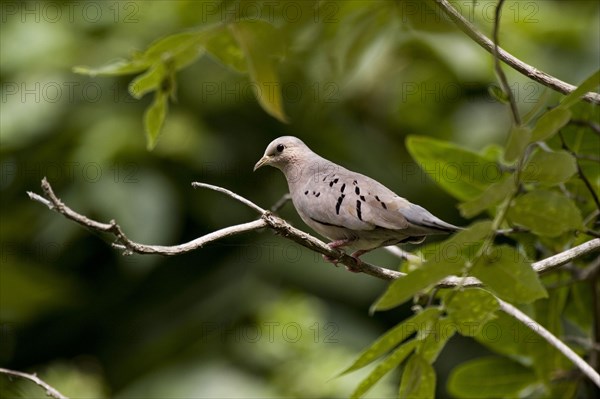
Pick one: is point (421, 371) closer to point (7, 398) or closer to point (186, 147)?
point (7, 398)

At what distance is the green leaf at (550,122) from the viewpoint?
1.33m

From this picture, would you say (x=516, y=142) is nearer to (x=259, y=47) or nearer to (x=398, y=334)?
(x=398, y=334)

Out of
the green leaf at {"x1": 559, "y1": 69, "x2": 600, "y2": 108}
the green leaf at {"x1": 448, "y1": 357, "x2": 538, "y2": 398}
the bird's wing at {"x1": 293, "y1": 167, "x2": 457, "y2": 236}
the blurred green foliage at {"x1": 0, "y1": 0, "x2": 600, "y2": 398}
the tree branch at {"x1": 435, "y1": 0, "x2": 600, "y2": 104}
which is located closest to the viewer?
the green leaf at {"x1": 559, "y1": 69, "x2": 600, "y2": 108}

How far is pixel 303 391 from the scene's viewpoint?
9.93 ft

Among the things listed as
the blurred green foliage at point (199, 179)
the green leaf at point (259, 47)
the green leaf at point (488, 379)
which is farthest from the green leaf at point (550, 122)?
the blurred green foliage at point (199, 179)

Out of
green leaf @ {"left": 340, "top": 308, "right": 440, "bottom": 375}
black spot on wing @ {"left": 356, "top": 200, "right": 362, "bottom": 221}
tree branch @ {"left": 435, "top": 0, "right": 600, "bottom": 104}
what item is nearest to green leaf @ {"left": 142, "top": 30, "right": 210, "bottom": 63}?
black spot on wing @ {"left": 356, "top": 200, "right": 362, "bottom": 221}

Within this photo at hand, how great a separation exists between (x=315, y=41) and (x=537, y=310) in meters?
1.01

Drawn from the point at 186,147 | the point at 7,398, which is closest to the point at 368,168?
the point at 186,147

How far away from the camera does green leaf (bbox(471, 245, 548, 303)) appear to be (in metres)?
1.38

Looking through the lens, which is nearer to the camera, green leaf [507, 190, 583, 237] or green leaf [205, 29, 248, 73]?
green leaf [507, 190, 583, 237]

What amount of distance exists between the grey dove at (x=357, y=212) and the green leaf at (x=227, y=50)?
0.32 meters

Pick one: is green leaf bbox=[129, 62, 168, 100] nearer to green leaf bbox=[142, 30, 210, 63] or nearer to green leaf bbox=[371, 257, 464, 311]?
green leaf bbox=[142, 30, 210, 63]

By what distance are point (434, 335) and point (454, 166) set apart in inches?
30.1

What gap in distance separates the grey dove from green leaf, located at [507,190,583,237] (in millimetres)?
204
